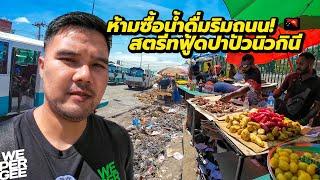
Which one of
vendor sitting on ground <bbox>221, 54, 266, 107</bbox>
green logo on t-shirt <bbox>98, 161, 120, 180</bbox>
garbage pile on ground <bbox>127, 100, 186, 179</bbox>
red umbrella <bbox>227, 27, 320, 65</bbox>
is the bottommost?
garbage pile on ground <bbox>127, 100, 186, 179</bbox>

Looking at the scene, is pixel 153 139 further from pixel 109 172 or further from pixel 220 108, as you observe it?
pixel 109 172

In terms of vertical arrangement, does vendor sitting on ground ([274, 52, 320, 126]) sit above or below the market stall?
Answer: above

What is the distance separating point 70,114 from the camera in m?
1.76

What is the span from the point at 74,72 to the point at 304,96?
576 centimetres

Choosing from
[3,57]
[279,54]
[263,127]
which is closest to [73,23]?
[263,127]

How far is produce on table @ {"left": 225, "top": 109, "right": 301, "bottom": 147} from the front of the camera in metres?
5.05

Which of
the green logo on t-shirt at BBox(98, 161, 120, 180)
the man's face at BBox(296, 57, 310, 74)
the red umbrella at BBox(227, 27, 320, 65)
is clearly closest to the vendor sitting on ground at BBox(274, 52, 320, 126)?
the man's face at BBox(296, 57, 310, 74)

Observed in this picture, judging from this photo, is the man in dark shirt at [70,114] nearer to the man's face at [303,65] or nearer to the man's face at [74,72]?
the man's face at [74,72]

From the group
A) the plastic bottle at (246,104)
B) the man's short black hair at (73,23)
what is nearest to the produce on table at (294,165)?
the man's short black hair at (73,23)

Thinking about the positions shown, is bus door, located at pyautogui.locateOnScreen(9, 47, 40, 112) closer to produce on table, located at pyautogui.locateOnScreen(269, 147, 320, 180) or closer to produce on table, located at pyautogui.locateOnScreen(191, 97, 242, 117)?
produce on table, located at pyautogui.locateOnScreen(191, 97, 242, 117)

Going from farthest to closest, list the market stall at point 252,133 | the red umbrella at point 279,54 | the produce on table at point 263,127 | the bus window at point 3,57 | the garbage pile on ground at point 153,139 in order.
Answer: the bus window at point 3,57
the red umbrella at point 279,54
the garbage pile on ground at point 153,139
the produce on table at point 263,127
the market stall at point 252,133

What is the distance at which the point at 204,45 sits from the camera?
9062mm

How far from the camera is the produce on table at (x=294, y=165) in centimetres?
397

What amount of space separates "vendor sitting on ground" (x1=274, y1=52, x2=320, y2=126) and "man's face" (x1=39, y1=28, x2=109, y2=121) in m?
5.45
